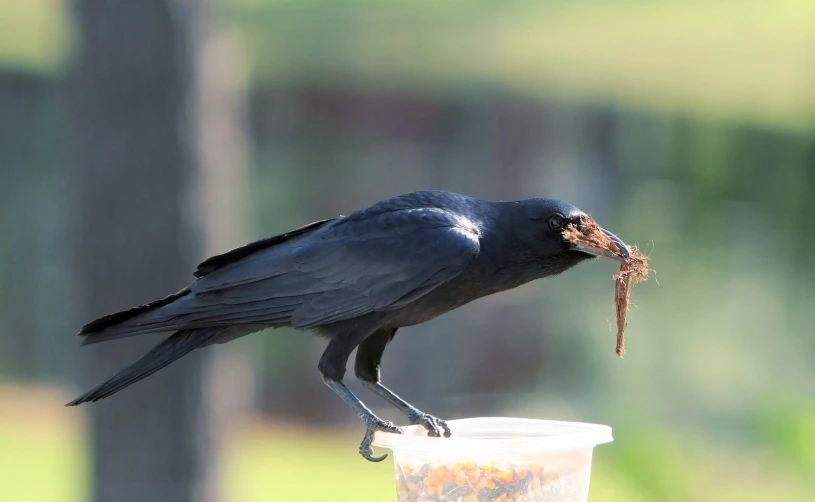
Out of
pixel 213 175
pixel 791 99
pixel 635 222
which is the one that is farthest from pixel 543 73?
pixel 213 175

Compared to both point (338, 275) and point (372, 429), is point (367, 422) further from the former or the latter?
point (338, 275)

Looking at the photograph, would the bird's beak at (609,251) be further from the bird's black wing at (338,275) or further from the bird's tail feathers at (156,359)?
the bird's tail feathers at (156,359)

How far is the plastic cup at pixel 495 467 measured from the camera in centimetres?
233

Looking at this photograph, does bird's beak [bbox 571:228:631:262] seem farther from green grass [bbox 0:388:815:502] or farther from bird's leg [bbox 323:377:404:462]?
green grass [bbox 0:388:815:502]

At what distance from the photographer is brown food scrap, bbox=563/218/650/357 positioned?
277 centimetres

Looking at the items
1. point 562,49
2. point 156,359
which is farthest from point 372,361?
point 562,49

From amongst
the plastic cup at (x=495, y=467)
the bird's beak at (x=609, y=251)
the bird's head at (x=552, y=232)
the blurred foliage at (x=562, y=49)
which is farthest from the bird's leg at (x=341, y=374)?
the blurred foliage at (x=562, y=49)

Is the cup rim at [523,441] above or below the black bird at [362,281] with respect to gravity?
below

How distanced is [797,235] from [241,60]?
500 centimetres

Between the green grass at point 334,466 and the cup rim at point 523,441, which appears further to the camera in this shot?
the green grass at point 334,466

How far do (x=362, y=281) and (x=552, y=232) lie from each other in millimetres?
646

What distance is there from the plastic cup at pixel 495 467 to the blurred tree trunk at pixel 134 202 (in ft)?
7.54

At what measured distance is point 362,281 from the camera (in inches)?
114

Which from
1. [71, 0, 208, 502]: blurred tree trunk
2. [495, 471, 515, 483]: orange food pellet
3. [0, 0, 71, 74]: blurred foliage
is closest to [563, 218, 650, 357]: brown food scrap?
[495, 471, 515, 483]: orange food pellet
